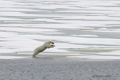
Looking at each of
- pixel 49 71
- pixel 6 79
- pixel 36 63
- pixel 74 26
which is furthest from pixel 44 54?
pixel 74 26

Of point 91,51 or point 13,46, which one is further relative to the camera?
point 13,46

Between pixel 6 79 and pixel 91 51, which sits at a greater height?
pixel 6 79

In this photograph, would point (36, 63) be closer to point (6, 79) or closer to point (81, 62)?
point (81, 62)

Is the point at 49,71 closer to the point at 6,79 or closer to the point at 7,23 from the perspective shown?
the point at 6,79

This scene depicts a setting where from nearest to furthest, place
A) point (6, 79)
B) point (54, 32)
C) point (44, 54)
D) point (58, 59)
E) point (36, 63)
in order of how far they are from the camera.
Result: point (6, 79) < point (36, 63) < point (58, 59) < point (44, 54) < point (54, 32)

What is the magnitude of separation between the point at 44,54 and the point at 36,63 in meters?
1.90

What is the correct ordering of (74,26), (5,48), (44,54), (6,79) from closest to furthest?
(6,79) < (44,54) < (5,48) < (74,26)

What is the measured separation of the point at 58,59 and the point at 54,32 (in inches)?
230

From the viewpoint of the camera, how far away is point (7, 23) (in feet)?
65.6

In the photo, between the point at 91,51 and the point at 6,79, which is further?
the point at 91,51

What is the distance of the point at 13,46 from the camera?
13719 mm

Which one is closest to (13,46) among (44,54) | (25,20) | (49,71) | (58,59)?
(44,54)

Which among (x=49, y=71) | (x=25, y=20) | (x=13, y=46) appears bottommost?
(x=25, y=20)

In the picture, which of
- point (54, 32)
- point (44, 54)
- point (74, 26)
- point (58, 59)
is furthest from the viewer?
point (74, 26)
